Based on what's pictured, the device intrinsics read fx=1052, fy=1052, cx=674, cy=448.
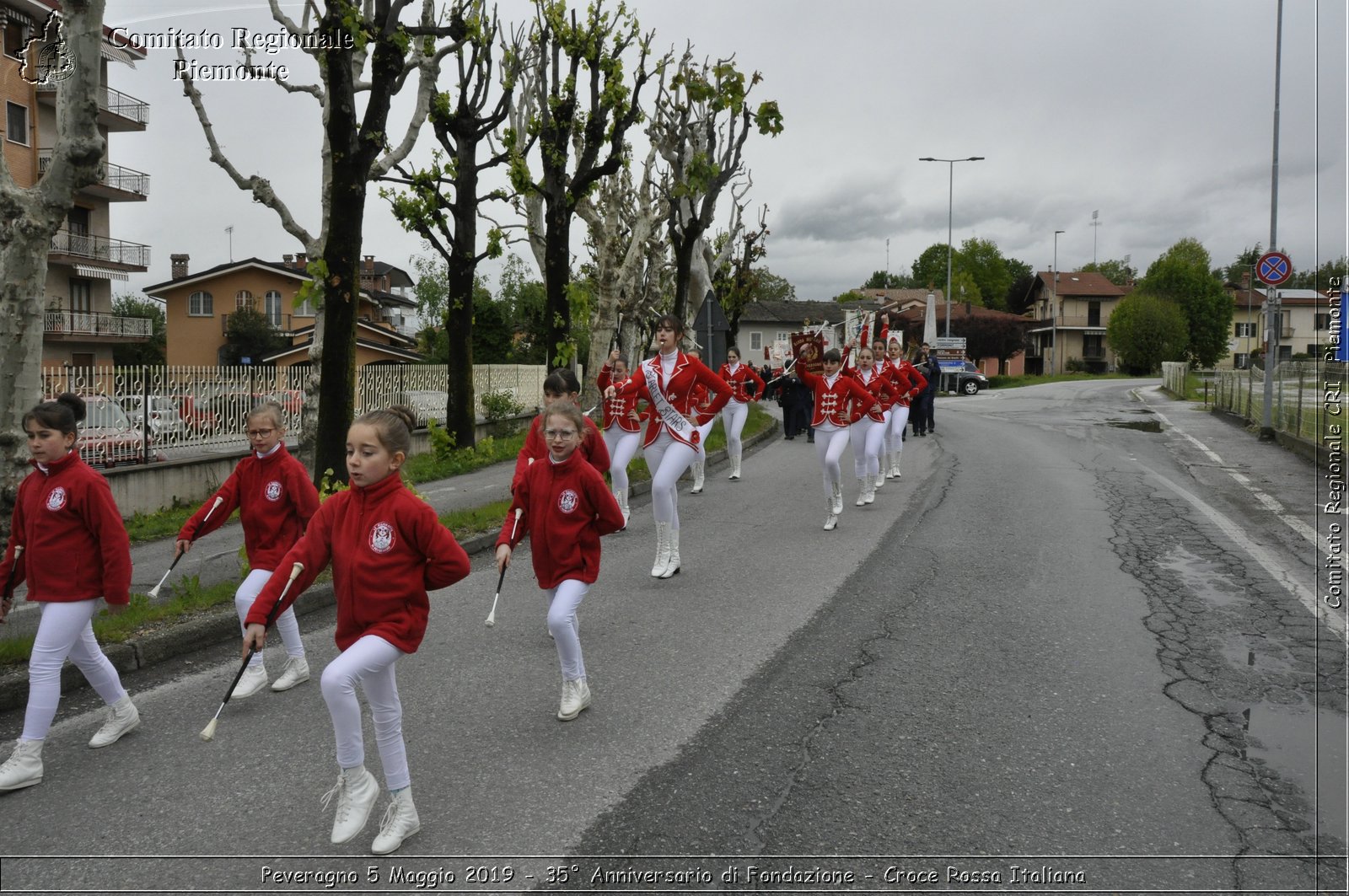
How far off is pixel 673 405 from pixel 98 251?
38.9 m

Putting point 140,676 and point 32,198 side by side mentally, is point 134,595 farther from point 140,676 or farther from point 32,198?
point 32,198

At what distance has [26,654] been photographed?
6051mm

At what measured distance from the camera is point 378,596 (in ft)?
13.2

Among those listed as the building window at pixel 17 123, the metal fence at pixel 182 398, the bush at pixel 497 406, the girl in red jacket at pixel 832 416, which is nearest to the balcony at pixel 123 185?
the building window at pixel 17 123

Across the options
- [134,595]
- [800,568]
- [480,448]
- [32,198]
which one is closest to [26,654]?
[134,595]

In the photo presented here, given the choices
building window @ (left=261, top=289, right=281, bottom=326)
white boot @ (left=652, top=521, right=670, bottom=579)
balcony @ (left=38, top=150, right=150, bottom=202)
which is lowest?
white boot @ (left=652, top=521, right=670, bottom=579)

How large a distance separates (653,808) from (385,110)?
8956 mm

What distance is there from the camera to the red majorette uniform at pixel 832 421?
1127 cm

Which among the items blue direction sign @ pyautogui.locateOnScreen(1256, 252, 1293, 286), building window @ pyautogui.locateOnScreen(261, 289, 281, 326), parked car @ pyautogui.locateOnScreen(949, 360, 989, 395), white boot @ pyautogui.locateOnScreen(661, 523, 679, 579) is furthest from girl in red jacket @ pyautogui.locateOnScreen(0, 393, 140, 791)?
building window @ pyautogui.locateOnScreen(261, 289, 281, 326)

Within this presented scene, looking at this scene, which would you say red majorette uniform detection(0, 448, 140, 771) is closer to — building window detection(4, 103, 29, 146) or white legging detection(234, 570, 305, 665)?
white legging detection(234, 570, 305, 665)

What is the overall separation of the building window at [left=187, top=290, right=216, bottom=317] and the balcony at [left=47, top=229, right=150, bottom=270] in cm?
1425

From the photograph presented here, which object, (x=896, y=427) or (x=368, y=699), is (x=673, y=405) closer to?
(x=368, y=699)

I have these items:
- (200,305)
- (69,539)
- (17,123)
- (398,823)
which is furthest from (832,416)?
(200,305)

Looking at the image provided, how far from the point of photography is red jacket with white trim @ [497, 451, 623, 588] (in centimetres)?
541
